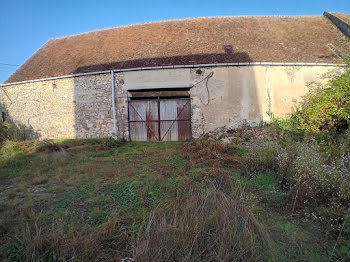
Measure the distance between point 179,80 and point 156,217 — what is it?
298 inches

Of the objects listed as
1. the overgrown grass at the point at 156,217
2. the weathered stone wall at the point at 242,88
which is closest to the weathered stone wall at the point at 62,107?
the weathered stone wall at the point at 242,88

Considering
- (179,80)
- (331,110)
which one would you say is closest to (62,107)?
(179,80)

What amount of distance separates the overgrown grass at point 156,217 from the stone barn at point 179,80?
15.9 feet

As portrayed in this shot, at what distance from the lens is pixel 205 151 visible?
252 inches

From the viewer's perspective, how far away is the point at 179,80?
941 cm

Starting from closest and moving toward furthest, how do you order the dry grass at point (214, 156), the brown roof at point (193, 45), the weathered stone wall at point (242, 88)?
the dry grass at point (214, 156)
the weathered stone wall at point (242, 88)
the brown roof at point (193, 45)

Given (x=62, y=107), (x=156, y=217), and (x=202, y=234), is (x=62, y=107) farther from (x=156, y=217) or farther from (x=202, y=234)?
(x=202, y=234)

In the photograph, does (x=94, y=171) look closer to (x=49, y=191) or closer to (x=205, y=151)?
(x=49, y=191)

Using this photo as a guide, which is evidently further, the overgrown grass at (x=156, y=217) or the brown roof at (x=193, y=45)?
the brown roof at (x=193, y=45)

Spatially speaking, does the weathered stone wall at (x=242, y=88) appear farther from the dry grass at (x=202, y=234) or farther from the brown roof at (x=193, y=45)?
the dry grass at (x=202, y=234)

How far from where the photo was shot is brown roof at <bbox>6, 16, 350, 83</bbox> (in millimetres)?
9633

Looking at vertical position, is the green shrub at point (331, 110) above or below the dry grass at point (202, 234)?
above

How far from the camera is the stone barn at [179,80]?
9.30 metres

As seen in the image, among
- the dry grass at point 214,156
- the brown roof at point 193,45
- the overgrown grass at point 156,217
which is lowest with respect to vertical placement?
the overgrown grass at point 156,217
